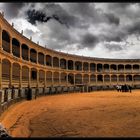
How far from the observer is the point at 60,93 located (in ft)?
131

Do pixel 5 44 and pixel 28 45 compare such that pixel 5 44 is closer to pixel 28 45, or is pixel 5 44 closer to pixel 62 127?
pixel 28 45

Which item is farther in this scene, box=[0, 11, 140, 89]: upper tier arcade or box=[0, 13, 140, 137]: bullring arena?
box=[0, 11, 140, 89]: upper tier arcade

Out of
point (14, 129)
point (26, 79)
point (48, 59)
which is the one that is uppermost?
point (48, 59)

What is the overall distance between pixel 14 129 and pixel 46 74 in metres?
36.4

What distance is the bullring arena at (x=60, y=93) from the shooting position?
9.97 meters

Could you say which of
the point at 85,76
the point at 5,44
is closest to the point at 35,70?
the point at 5,44

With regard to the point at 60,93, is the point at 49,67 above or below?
above

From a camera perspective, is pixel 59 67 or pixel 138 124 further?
pixel 59 67

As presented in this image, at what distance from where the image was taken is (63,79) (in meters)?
51.7

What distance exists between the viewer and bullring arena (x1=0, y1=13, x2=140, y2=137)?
9.97 metres

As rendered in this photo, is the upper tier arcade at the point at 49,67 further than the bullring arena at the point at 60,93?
Yes

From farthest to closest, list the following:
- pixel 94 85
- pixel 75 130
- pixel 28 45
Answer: pixel 94 85 → pixel 28 45 → pixel 75 130

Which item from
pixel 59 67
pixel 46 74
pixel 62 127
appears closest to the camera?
pixel 62 127

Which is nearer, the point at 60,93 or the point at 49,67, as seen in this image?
the point at 60,93
